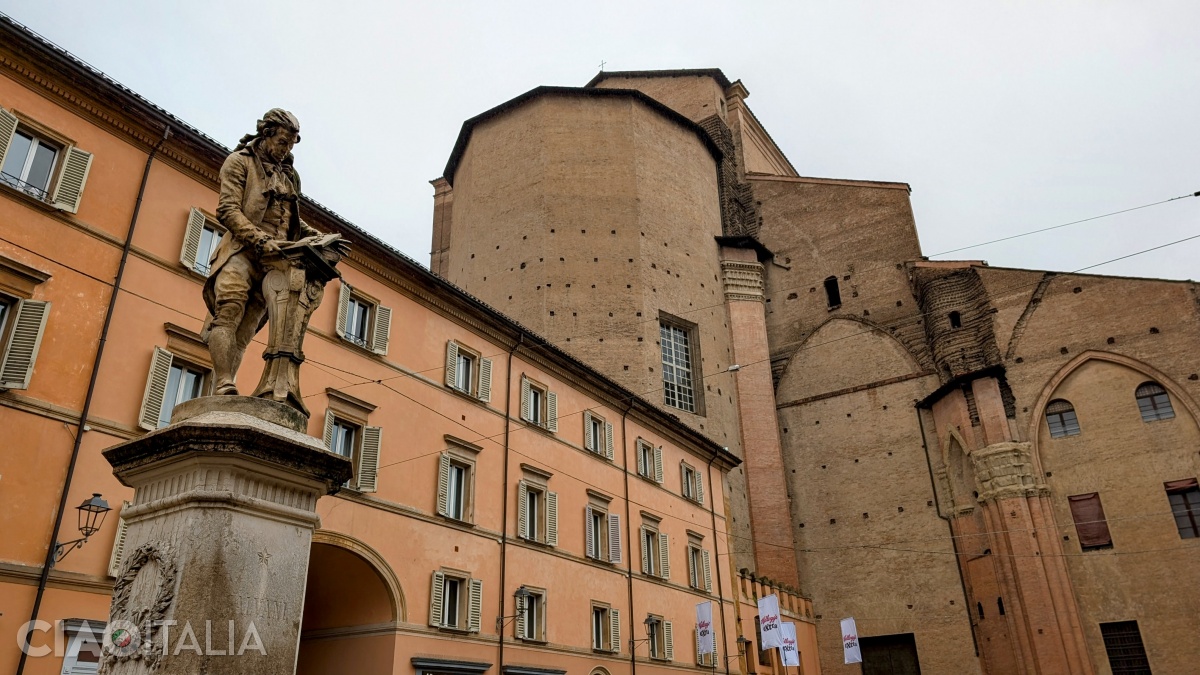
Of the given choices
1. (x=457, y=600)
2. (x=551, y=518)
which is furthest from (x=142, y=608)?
(x=551, y=518)

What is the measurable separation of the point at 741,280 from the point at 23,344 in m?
30.3

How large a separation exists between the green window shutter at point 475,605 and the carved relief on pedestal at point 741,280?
77.4 ft

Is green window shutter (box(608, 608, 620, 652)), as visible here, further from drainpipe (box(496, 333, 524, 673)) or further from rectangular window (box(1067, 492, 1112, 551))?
rectangular window (box(1067, 492, 1112, 551))

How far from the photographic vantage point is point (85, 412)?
428 inches

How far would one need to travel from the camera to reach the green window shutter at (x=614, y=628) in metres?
19.5

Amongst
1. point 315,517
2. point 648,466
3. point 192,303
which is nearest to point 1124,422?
point 648,466

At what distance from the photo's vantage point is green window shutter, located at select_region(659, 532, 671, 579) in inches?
884

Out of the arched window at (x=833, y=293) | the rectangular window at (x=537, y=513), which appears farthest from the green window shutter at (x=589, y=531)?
the arched window at (x=833, y=293)

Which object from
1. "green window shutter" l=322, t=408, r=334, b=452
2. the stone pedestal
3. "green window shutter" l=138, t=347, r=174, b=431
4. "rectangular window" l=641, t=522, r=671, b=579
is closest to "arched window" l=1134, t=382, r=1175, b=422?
"rectangular window" l=641, t=522, r=671, b=579

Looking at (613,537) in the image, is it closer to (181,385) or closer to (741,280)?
(181,385)

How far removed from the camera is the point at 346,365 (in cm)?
1480

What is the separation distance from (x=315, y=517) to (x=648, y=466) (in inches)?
764

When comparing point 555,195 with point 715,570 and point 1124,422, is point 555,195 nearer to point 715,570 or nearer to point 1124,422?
point 715,570

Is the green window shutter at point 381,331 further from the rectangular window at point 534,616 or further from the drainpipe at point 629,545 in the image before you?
the drainpipe at point 629,545
